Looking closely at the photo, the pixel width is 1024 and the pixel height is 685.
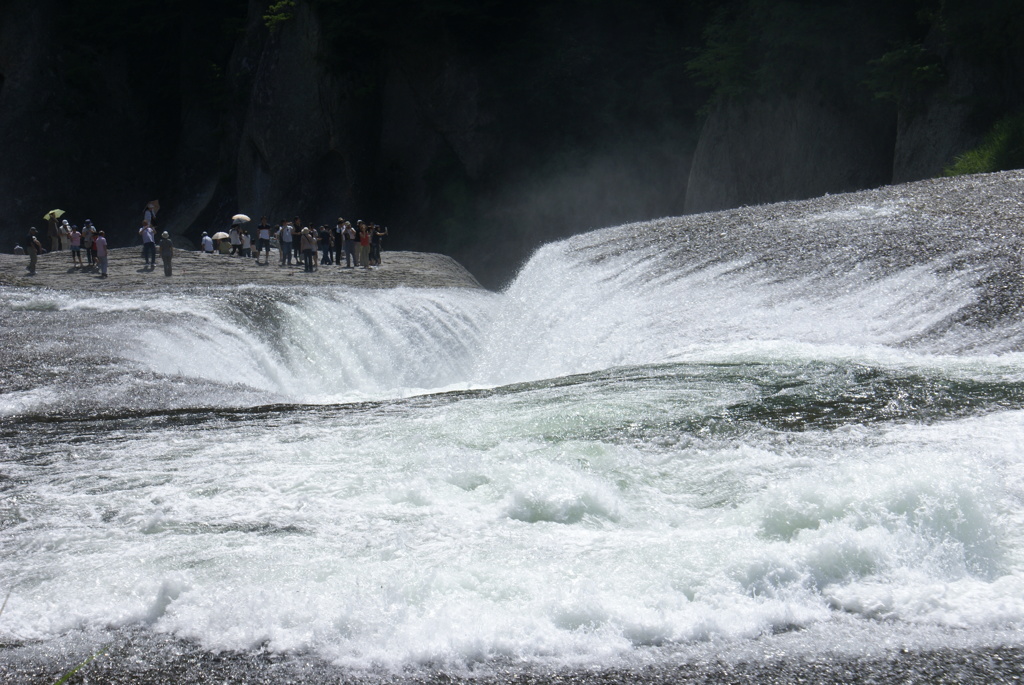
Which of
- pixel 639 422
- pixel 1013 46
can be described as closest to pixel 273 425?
pixel 639 422

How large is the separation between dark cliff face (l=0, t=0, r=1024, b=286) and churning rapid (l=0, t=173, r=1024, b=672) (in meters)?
14.2

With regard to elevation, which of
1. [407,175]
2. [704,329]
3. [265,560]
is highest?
[407,175]

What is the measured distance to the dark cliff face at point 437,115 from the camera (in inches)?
973

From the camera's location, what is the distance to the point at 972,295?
341 inches

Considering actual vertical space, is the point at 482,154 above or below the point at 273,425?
above

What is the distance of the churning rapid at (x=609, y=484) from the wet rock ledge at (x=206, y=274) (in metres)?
6.47

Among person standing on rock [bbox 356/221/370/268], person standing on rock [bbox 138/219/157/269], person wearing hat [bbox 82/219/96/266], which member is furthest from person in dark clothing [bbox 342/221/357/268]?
person wearing hat [bbox 82/219/96/266]

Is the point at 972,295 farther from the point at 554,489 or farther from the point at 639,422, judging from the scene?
the point at 554,489

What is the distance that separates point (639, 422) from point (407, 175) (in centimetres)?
2863

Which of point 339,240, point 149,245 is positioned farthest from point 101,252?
point 339,240

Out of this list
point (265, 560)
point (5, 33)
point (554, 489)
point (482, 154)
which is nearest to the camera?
point (265, 560)

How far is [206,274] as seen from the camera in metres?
19.2

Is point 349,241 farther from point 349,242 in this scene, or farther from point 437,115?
point 437,115

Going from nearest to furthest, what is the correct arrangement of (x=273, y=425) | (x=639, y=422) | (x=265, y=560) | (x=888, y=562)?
(x=888, y=562) → (x=265, y=560) → (x=639, y=422) → (x=273, y=425)
